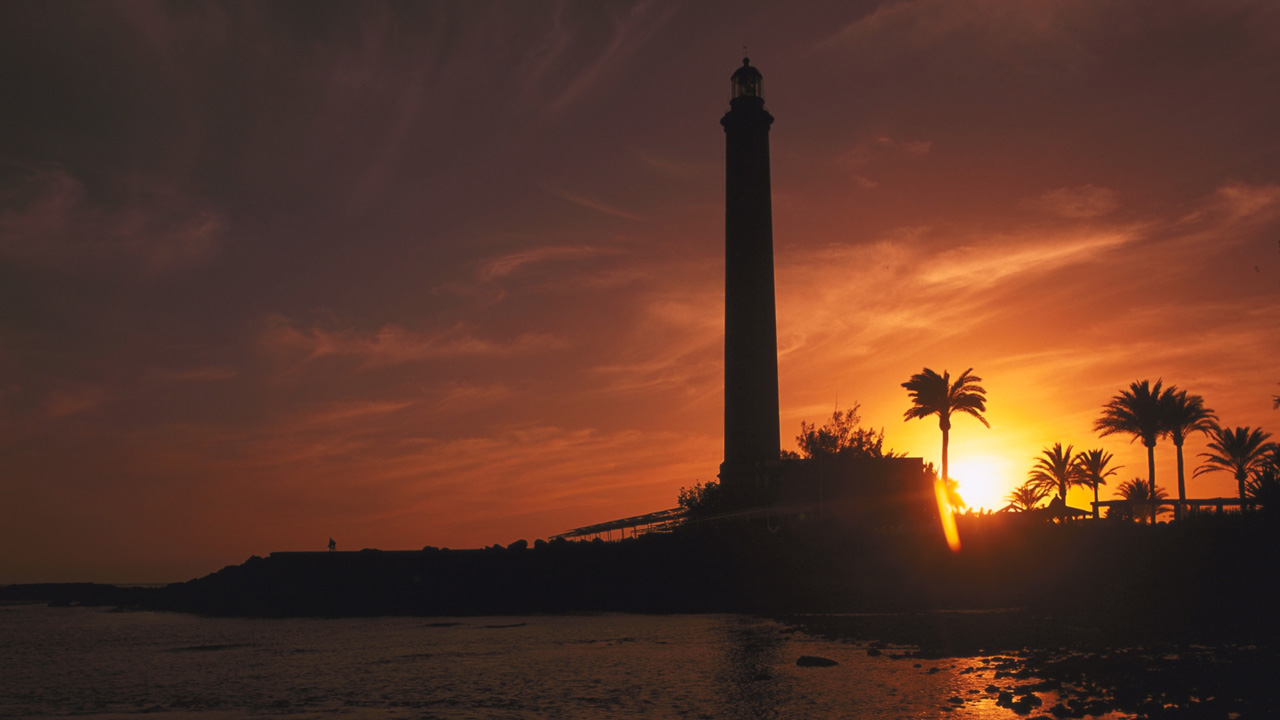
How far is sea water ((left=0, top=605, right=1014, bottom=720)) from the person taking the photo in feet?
68.6

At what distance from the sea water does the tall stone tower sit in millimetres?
18613

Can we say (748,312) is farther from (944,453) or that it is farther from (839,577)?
(839,577)

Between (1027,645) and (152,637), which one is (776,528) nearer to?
(1027,645)

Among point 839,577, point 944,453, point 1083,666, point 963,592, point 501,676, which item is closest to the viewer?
point 1083,666

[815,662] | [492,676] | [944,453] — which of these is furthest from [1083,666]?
[944,453]

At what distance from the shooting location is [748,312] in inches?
2403

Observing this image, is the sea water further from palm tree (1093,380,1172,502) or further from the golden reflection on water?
palm tree (1093,380,1172,502)

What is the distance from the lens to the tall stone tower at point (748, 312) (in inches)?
2362

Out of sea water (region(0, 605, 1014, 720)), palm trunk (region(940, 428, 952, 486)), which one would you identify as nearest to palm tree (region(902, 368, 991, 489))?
palm trunk (region(940, 428, 952, 486))

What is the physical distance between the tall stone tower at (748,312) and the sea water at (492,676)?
18613 millimetres

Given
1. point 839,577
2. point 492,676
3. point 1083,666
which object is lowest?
point 492,676

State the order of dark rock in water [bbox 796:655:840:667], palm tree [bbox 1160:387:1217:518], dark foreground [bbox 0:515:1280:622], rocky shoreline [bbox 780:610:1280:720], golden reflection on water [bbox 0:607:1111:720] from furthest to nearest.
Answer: palm tree [bbox 1160:387:1217:518], dark foreground [bbox 0:515:1280:622], dark rock in water [bbox 796:655:840:667], golden reflection on water [bbox 0:607:1111:720], rocky shoreline [bbox 780:610:1280:720]

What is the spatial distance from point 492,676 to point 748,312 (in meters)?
38.3

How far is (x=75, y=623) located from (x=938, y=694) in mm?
54018
